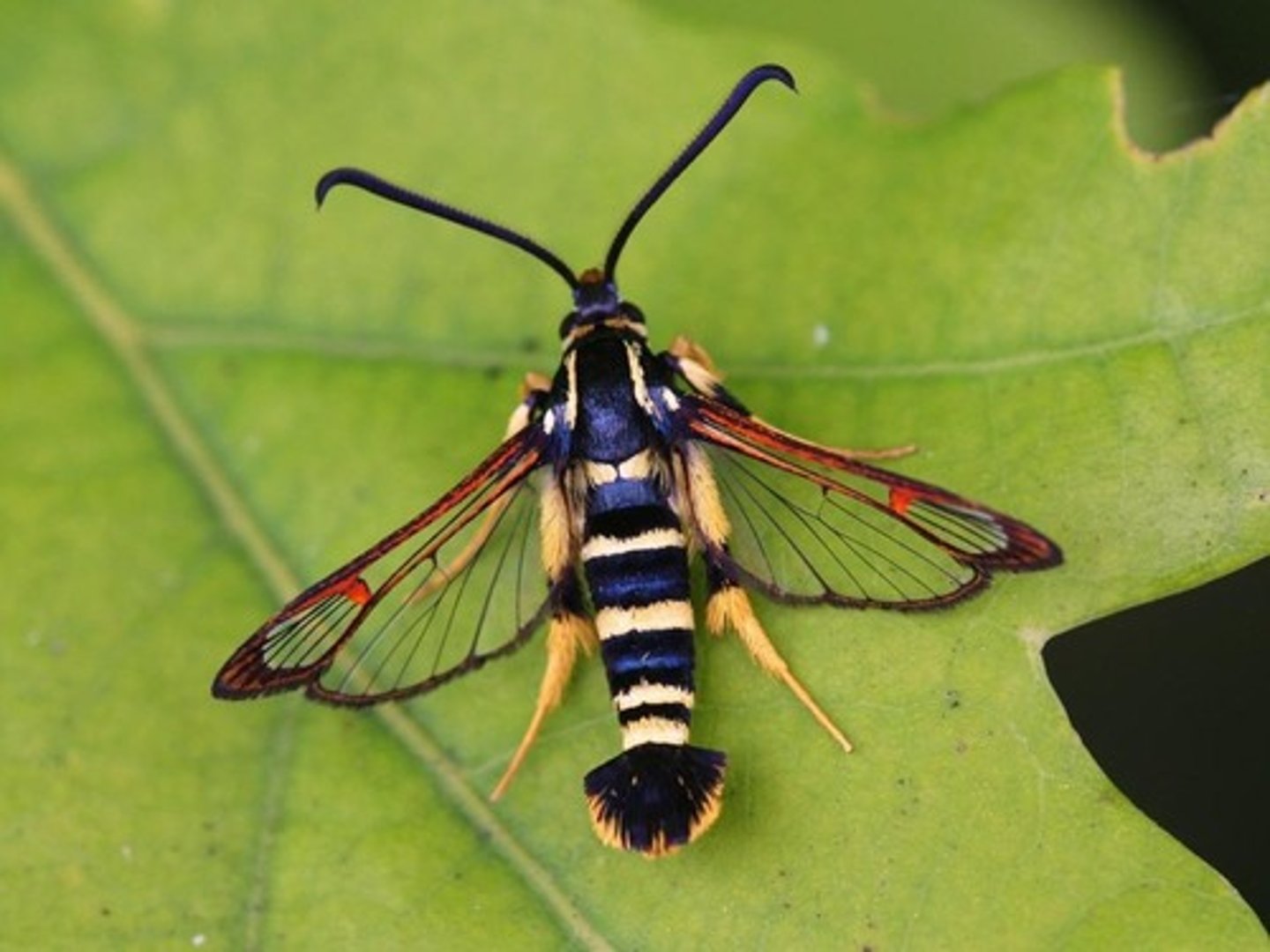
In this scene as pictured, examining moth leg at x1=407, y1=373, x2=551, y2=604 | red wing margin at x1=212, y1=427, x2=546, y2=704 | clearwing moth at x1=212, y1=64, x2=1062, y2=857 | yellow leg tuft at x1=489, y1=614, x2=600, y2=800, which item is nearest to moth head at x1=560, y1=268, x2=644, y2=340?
clearwing moth at x1=212, y1=64, x2=1062, y2=857

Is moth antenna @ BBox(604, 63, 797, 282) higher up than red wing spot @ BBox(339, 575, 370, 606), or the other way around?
moth antenna @ BBox(604, 63, 797, 282)

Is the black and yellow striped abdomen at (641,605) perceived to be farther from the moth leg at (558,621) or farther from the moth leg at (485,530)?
the moth leg at (485,530)

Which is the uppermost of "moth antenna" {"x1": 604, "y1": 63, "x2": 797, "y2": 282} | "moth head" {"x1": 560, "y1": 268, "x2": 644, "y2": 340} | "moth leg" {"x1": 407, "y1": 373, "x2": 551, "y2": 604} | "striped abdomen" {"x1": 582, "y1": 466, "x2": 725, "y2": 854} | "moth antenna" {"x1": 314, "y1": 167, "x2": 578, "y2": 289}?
"moth antenna" {"x1": 314, "y1": 167, "x2": 578, "y2": 289}

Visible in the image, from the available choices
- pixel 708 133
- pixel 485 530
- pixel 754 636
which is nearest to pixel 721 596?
pixel 754 636

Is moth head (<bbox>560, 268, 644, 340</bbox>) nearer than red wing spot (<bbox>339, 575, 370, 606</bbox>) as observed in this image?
No

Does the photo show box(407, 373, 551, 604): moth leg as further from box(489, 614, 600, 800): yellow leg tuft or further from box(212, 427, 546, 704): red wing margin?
box(489, 614, 600, 800): yellow leg tuft

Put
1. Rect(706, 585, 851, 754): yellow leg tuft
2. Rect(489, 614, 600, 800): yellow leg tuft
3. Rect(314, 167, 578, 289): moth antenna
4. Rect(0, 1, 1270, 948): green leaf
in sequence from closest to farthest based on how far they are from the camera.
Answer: Rect(0, 1, 1270, 948): green leaf → Rect(706, 585, 851, 754): yellow leg tuft → Rect(489, 614, 600, 800): yellow leg tuft → Rect(314, 167, 578, 289): moth antenna
